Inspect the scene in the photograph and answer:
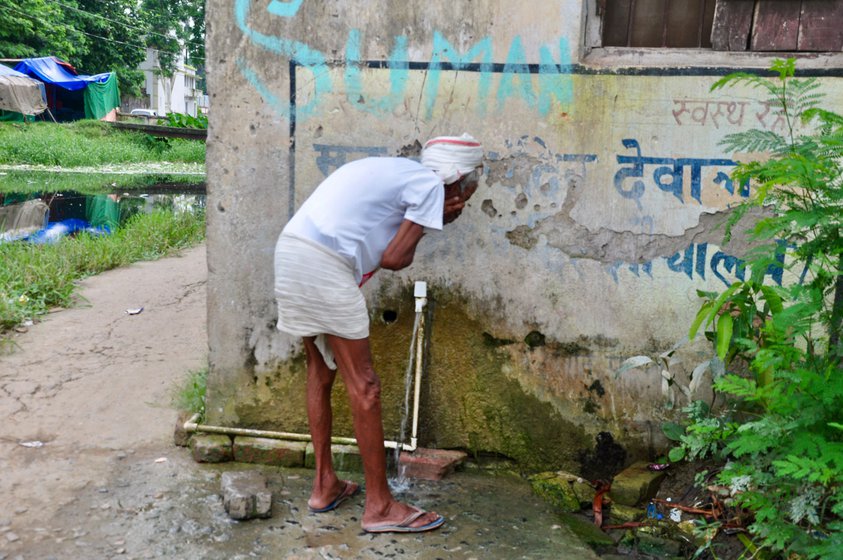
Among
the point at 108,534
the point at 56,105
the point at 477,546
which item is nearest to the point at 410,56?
the point at 477,546

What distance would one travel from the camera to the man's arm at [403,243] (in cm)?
291

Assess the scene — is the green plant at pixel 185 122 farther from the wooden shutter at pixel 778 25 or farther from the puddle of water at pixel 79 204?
the wooden shutter at pixel 778 25

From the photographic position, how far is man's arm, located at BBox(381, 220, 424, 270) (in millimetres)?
2908

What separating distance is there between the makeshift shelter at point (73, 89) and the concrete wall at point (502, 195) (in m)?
27.9

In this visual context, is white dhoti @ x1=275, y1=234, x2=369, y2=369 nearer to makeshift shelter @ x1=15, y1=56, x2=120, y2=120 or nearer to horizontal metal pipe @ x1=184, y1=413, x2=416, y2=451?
horizontal metal pipe @ x1=184, y1=413, x2=416, y2=451

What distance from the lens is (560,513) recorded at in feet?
11.1

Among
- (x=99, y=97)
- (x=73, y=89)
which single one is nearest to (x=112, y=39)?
(x=99, y=97)

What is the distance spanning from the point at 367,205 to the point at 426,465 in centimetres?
126

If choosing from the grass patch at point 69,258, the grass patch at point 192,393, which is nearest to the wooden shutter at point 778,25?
the grass patch at point 192,393

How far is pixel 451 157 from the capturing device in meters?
3.00

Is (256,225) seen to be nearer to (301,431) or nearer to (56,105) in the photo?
(301,431)

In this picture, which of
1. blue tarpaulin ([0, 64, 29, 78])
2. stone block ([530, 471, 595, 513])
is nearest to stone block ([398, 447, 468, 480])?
stone block ([530, 471, 595, 513])

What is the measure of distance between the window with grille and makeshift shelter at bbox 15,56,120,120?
93.4 ft

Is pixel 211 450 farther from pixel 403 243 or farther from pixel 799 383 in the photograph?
pixel 799 383
